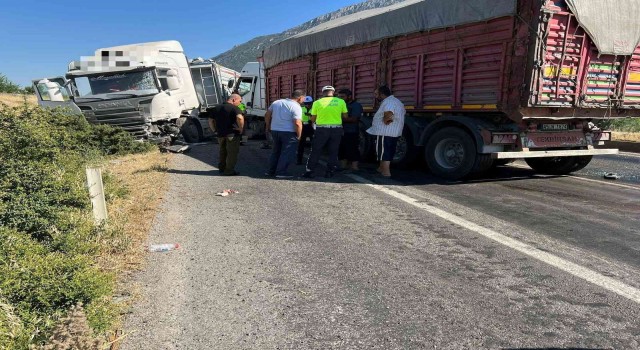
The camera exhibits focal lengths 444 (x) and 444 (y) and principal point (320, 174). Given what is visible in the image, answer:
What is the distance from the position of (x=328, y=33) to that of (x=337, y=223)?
676cm

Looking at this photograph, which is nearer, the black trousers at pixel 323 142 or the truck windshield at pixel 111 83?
the black trousers at pixel 323 142

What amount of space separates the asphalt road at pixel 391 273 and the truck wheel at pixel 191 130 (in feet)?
24.9

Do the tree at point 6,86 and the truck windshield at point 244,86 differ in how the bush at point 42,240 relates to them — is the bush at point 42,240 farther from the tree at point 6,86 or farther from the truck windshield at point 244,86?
the tree at point 6,86

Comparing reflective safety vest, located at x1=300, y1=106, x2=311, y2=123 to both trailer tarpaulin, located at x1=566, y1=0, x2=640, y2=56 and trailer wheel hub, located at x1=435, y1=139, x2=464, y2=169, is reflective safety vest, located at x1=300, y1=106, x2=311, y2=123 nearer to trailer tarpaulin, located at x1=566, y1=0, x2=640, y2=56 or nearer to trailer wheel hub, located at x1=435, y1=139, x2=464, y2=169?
trailer wheel hub, located at x1=435, y1=139, x2=464, y2=169

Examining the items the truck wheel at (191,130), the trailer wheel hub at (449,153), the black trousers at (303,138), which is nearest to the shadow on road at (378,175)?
the trailer wheel hub at (449,153)

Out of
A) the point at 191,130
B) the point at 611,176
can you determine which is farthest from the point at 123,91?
the point at 611,176

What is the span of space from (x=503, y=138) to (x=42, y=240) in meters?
6.06

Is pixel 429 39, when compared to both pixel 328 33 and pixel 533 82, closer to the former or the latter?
pixel 533 82

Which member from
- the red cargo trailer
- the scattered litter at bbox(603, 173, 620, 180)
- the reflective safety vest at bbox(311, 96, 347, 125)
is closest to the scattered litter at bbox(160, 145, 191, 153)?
the reflective safety vest at bbox(311, 96, 347, 125)

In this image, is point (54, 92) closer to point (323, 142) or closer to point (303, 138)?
point (303, 138)

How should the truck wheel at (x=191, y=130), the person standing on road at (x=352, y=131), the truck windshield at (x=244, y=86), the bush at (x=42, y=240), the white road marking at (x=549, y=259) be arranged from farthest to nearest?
the truck windshield at (x=244, y=86), the truck wheel at (x=191, y=130), the person standing on road at (x=352, y=131), the white road marking at (x=549, y=259), the bush at (x=42, y=240)

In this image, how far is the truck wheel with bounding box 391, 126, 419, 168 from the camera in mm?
8406

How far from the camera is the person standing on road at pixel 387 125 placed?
24.7 ft

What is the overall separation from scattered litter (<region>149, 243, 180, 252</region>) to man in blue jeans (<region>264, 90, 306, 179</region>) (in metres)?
3.76
